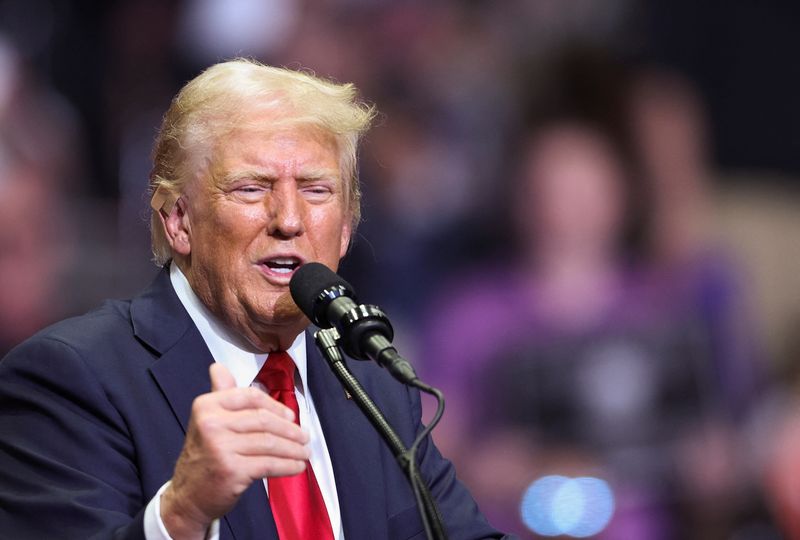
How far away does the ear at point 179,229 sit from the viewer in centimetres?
201

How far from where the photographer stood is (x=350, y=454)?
1984 mm

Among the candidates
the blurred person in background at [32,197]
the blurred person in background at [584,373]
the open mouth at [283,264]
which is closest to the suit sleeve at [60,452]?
the open mouth at [283,264]

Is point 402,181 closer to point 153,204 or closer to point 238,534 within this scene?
point 153,204

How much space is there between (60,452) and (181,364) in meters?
0.26

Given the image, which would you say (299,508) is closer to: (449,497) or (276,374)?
(276,374)

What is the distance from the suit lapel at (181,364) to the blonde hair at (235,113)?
0.61ft

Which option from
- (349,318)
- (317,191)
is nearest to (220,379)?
(349,318)

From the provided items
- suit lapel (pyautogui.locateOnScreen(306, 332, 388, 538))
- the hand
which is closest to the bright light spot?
suit lapel (pyautogui.locateOnScreen(306, 332, 388, 538))

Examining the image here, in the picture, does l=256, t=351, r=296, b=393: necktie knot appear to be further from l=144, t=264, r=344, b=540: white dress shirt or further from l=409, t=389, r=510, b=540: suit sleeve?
l=409, t=389, r=510, b=540: suit sleeve

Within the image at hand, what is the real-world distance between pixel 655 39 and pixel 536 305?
1513 millimetres

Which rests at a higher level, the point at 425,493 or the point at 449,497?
the point at 449,497

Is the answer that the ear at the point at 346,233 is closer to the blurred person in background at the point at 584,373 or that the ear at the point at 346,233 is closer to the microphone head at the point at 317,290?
the microphone head at the point at 317,290

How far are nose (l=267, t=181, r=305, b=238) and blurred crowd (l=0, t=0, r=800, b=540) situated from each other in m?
1.53

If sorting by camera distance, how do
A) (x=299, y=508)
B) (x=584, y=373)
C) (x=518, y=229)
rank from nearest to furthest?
(x=299, y=508) < (x=584, y=373) < (x=518, y=229)
